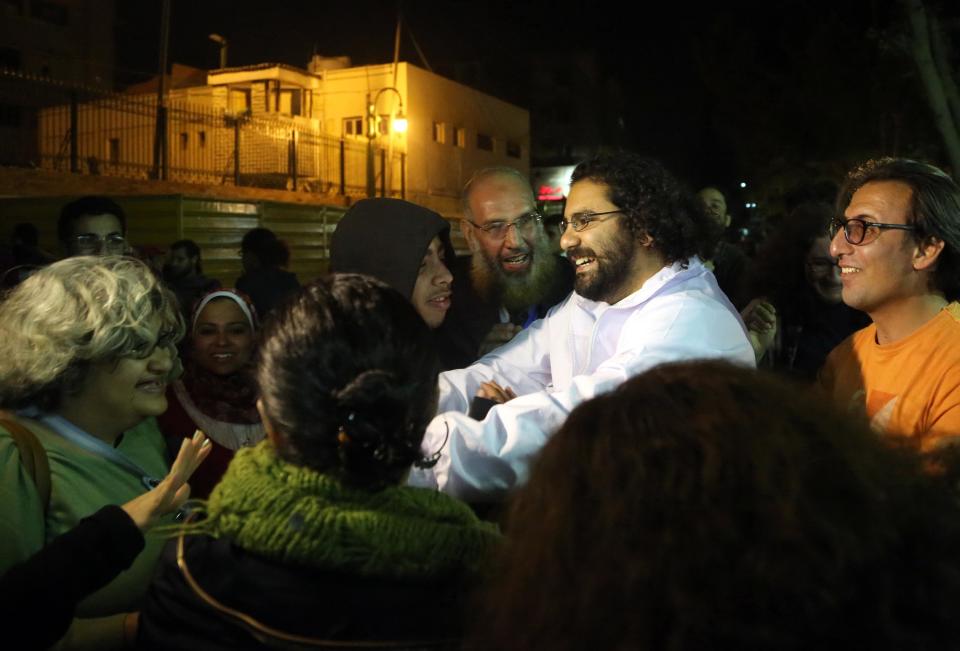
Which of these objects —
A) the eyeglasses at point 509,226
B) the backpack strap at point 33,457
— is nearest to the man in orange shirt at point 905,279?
the eyeglasses at point 509,226

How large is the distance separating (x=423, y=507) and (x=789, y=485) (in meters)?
0.73

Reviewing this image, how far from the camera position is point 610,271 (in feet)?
9.27

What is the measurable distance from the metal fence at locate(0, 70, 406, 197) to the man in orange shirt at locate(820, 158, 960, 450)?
42.5 ft

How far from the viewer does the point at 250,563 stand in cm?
141

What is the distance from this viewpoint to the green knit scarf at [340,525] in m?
1.38

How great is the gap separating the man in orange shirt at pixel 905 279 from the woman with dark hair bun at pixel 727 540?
1.65 metres

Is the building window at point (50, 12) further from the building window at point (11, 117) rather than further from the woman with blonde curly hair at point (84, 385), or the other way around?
the woman with blonde curly hair at point (84, 385)

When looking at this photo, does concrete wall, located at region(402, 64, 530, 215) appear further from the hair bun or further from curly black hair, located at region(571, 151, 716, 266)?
the hair bun

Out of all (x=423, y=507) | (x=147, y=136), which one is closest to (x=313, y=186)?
(x=147, y=136)

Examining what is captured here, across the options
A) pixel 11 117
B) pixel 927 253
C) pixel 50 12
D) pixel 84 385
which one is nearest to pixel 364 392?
pixel 84 385

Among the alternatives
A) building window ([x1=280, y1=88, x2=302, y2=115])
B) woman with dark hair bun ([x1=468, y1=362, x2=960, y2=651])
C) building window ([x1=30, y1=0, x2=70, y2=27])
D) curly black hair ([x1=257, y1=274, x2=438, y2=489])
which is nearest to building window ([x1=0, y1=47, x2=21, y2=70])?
building window ([x1=30, y1=0, x2=70, y2=27])

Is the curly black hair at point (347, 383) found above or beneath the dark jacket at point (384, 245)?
beneath

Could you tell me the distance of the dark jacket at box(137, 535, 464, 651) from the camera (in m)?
1.37

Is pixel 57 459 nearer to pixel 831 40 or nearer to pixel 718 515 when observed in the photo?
pixel 718 515
